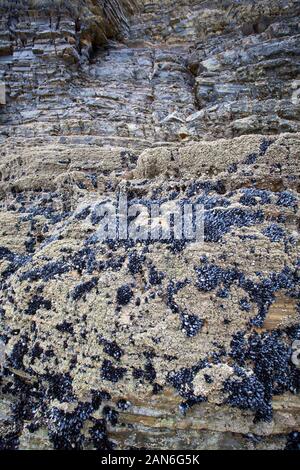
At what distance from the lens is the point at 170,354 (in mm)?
4230

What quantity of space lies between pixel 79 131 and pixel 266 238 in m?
9.34

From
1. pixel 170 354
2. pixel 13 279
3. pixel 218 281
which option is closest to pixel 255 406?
pixel 170 354

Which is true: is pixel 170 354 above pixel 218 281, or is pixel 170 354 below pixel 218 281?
below

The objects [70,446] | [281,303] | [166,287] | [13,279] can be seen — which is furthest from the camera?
[13,279]

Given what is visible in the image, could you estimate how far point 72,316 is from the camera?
485 centimetres

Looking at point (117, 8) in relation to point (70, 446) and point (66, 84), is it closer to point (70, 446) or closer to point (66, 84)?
point (66, 84)

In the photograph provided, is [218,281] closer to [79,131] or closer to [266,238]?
[266,238]

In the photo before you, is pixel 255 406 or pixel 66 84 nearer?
pixel 255 406

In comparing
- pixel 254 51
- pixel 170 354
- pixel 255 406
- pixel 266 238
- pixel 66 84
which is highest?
pixel 254 51

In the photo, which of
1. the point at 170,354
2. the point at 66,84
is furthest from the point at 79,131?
the point at 170,354

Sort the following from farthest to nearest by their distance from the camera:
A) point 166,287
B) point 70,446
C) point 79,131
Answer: point 79,131 < point 166,287 < point 70,446

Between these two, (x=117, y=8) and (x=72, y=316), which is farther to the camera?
Answer: (x=117, y=8)

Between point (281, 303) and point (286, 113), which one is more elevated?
point (286, 113)

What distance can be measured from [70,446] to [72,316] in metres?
1.75
